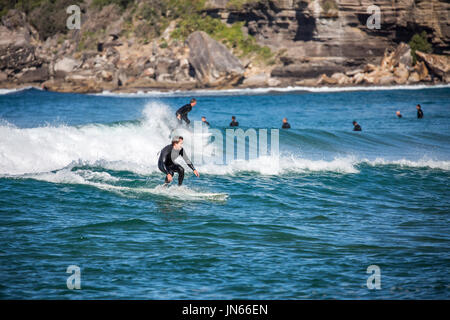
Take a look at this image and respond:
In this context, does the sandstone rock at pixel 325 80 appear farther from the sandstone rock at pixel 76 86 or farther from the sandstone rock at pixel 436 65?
the sandstone rock at pixel 76 86

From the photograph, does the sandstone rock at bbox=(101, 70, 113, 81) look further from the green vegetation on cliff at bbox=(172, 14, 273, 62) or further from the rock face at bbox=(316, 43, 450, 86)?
the rock face at bbox=(316, 43, 450, 86)

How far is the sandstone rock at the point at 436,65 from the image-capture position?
69562 millimetres

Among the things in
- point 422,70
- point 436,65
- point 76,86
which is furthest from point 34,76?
point 436,65

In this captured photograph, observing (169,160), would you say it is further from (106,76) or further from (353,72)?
(353,72)

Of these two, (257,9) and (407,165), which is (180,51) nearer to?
(257,9)

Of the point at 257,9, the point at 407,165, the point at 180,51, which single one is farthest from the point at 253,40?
the point at 407,165

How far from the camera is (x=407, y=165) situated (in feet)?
58.9

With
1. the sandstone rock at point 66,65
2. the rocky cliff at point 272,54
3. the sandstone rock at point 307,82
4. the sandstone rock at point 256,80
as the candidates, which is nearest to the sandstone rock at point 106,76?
the rocky cliff at point 272,54

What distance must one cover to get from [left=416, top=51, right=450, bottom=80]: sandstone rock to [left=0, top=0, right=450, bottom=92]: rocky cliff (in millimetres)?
145

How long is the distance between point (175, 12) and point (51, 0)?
39360mm

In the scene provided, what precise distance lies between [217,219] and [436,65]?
2702 inches

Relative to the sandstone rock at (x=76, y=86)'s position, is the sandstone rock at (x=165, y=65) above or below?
above

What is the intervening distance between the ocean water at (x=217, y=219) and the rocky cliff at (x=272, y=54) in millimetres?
50758

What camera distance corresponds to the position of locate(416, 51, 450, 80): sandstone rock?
2739 inches
